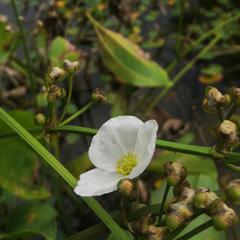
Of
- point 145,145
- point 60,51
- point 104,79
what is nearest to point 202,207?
point 145,145

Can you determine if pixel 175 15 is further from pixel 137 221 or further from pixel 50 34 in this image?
pixel 137 221

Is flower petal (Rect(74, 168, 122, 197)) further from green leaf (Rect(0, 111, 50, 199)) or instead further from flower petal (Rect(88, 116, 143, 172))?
green leaf (Rect(0, 111, 50, 199))

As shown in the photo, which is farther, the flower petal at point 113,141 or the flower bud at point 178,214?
the flower petal at point 113,141

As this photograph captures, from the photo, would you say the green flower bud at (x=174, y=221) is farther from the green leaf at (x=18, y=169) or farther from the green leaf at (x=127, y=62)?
the green leaf at (x=127, y=62)

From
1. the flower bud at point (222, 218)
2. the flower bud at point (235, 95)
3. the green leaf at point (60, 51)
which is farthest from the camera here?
the green leaf at point (60, 51)

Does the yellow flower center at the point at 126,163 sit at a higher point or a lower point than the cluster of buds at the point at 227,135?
lower

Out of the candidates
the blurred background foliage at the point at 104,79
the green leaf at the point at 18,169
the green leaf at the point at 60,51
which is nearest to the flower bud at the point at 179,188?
the blurred background foliage at the point at 104,79

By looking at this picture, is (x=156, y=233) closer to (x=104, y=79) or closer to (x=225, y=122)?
(x=225, y=122)
